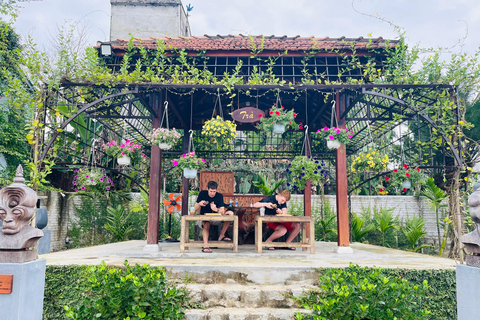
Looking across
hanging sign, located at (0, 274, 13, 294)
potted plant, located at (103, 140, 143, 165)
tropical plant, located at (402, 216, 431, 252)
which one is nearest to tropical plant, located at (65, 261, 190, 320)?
hanging sign, located at (0, 274, 13, 294)

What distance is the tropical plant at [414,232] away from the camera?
31.9 ft

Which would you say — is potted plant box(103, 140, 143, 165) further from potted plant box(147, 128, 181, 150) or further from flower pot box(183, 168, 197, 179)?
flower pot box(183, 168, 197, 179)

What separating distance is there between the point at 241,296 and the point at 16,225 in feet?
7.86

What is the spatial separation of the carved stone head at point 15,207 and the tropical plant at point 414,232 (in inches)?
375

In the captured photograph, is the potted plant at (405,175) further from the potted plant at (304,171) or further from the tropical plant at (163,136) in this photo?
the tropical plant at (163,136)

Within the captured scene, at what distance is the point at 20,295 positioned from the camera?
10.1ft

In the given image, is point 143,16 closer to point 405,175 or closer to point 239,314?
Answer: point 405,175

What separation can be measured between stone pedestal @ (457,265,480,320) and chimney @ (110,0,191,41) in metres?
14.8

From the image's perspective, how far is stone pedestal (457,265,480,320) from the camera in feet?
9.66

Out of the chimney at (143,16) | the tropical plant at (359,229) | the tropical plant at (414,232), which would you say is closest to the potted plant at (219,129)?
the tropical plant at (359,229)

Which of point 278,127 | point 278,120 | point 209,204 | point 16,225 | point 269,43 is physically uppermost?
point 269,43

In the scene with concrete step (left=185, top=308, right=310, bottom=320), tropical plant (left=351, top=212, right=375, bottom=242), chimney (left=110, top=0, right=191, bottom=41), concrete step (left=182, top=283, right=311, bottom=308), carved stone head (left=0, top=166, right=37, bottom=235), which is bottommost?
concrete step (left=185, top=308, right=310, bottom=320)

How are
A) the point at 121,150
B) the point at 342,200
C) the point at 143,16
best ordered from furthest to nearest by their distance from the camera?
1. the point at 143,16
2. the point at 121,150
3. the point at 342,200

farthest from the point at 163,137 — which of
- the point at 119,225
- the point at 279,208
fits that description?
the point at 119,225
